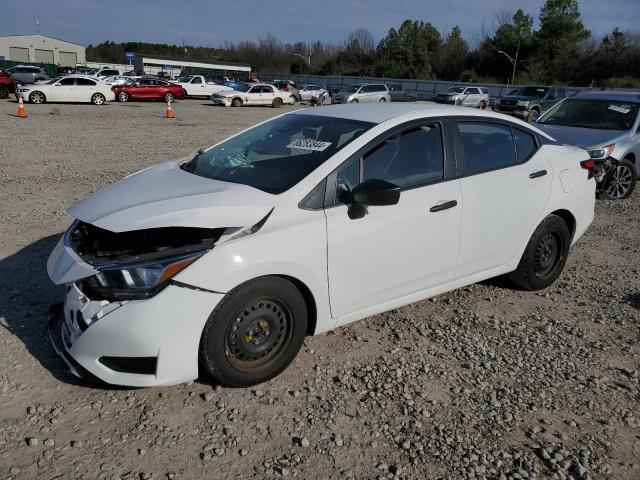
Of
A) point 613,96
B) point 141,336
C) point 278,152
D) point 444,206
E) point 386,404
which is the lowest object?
point 386,404

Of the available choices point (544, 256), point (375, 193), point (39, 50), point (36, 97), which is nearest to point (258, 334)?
point (375, 193)

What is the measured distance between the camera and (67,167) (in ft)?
32.9

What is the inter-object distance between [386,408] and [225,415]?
934mm

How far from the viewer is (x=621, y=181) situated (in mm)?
9094

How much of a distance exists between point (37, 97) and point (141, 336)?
27.0 metres

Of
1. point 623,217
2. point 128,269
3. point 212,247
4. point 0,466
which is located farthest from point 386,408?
point 623,217

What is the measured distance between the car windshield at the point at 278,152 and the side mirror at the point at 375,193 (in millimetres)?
336

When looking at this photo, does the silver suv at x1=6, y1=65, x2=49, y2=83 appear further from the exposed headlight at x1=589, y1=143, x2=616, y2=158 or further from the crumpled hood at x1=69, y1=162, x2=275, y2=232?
the crumpled hood at x1=69, y1=162, x2=275, y2=232

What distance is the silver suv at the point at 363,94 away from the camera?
114ft

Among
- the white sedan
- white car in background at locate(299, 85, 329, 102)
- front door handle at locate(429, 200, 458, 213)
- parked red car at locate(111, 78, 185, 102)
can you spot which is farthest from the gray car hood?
white car in background at locate(299, 85, 329, 102)

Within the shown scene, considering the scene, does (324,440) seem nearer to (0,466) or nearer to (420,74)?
(0,466)

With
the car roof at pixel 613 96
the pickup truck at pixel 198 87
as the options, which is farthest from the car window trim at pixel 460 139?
the pickup truck at pixel 198 87

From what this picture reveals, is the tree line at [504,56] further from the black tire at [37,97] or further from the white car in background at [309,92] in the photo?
the black tire at [37,97]

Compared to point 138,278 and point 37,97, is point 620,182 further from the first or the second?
point 37,97
